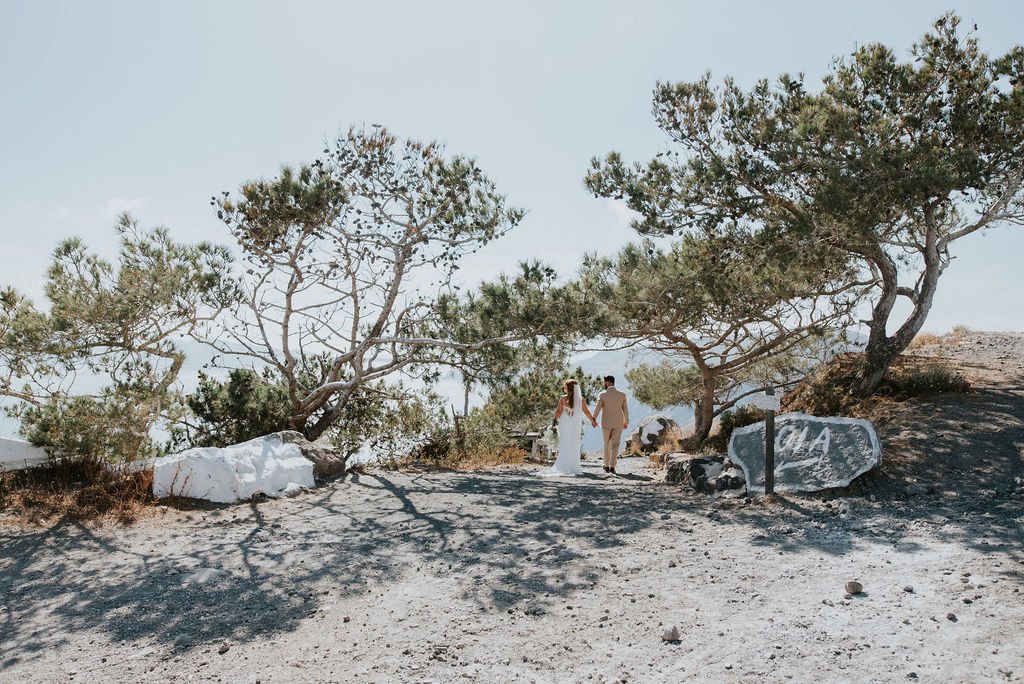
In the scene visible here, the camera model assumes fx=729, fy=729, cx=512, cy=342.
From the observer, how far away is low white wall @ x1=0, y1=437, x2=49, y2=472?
29.9 feet

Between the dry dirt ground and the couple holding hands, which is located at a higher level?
the couple holding hands

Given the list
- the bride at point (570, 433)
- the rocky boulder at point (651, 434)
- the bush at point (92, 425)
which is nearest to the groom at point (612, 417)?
the bride at point (570, 433)

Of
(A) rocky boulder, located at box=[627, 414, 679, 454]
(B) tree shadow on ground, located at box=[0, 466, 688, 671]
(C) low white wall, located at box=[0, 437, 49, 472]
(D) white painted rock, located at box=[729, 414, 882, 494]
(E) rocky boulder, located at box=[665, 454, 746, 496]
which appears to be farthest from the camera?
(A) rocky boulder, located at box=[627, 414, 679, 454]

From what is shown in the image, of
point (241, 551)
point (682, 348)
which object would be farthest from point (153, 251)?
point (682, 348)

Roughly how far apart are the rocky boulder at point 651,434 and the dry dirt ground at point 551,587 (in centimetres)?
1027

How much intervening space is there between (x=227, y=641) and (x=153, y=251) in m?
7.47

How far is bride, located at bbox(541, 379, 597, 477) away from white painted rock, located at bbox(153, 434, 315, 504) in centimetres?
454

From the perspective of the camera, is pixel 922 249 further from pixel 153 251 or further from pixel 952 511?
pixel 153 251

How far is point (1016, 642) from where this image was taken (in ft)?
13.4

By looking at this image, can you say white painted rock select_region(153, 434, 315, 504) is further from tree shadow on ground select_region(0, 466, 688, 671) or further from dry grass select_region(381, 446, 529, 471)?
dry grass select_region(381, 446, 529, 471)

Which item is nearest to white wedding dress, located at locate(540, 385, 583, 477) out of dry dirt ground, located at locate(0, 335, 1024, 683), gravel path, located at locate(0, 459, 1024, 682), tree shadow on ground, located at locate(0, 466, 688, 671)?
tree shadow on ground, located at locate(0, 466, 688, 671)

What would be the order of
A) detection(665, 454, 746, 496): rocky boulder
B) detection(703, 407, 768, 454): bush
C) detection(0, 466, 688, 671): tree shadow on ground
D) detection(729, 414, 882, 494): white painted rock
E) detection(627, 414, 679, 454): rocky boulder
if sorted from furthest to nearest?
detection(627, 414, 679, 454): rocky boulder
detection(703, 407, 768, 454): bush
detection(665, 454, 746, 496): rocky boulder
detection(729, 414, 882, 494): white painted rock
detection(0, 466, 688, 671): tree shadow on ground

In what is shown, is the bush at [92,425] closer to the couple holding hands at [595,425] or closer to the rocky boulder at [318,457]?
the rocky boulder at [318,457]

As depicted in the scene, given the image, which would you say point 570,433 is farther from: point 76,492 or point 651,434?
point 651,434
